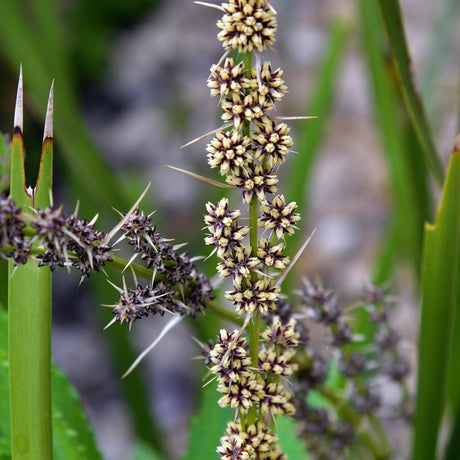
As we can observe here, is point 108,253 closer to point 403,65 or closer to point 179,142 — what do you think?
point 403,65

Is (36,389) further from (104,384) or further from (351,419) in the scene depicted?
(104,384)

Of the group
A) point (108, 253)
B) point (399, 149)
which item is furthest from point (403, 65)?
point (399, 149)

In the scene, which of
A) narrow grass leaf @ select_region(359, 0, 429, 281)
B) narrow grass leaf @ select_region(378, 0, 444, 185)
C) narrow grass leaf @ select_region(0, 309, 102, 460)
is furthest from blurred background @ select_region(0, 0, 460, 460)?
narrow grass leaf @ select_region(0, 309, 102, 460)

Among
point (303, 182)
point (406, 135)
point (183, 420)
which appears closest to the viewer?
point (406, 135)

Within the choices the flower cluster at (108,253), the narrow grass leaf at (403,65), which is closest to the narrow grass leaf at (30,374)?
the flower cluster at (108,253)

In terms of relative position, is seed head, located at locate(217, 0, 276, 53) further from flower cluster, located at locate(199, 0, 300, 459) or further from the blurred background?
the blurred background

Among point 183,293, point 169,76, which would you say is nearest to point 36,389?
point 183,293

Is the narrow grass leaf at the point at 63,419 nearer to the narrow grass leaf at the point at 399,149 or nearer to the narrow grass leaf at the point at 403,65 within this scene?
the narrow grass leaf at the point at 403,65
